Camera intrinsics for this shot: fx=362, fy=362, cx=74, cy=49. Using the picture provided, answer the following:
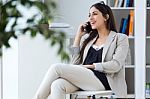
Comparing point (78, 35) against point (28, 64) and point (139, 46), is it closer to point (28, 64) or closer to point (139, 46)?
point (28, 64)

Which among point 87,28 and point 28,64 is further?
point 28,64

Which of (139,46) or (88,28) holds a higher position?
(88,28)

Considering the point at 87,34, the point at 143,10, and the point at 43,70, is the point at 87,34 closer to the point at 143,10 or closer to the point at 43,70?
the point at 43,70

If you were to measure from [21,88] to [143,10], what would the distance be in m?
1.60

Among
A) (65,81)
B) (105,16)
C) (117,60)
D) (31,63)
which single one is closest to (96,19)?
(105,16)

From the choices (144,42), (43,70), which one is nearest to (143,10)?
(144,42)

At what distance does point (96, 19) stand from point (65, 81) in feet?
2.10

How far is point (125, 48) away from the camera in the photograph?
2967mm

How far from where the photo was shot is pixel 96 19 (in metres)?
3.09

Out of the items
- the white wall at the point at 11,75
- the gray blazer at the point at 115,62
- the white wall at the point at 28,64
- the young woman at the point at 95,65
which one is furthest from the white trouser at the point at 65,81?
the white wall at the point at 11,75

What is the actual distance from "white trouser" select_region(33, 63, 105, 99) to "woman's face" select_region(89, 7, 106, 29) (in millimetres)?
437

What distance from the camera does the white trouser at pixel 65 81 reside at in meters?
2.73

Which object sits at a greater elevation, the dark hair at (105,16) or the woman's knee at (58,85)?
the dark hair at (105,16)

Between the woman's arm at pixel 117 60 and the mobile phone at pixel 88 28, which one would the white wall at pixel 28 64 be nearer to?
the mobile phone at pixel 88 28
